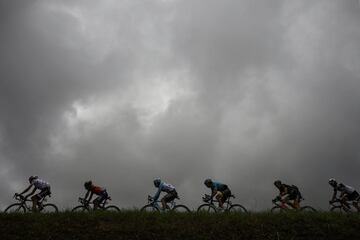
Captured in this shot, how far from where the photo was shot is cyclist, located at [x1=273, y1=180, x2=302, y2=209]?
25578mm

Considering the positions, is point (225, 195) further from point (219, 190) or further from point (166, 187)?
point (166, 187)

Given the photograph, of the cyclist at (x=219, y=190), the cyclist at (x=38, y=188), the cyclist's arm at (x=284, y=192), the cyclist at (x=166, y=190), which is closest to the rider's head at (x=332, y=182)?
the cyclist's arm at (x=284, y=192)

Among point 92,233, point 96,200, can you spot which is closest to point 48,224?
point 92,233

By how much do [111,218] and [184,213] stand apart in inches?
151

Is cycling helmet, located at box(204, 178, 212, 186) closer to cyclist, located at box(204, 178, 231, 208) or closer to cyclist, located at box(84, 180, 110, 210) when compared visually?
cyclist, located at box(204, 178, 231, 208)

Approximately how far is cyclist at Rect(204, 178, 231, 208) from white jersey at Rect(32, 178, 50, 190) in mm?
9657

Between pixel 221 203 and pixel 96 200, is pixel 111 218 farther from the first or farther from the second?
pixel 221 203

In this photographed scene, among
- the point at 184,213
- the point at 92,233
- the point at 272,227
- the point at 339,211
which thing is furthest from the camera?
the point at 339,211

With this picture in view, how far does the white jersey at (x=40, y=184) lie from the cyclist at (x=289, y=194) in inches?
550

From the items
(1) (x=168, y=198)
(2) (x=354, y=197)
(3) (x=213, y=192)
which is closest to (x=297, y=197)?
(2) (x=354, y=197)

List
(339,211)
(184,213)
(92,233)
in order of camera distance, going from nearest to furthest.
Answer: (92,233) → (184,213) → (339,211)

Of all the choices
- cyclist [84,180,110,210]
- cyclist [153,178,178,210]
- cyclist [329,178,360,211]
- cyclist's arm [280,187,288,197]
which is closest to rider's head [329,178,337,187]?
cyclist [329,178,360,211]

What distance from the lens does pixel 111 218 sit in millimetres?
20906

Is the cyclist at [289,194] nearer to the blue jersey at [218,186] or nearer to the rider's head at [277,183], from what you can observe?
the rider's head at [277,183]
